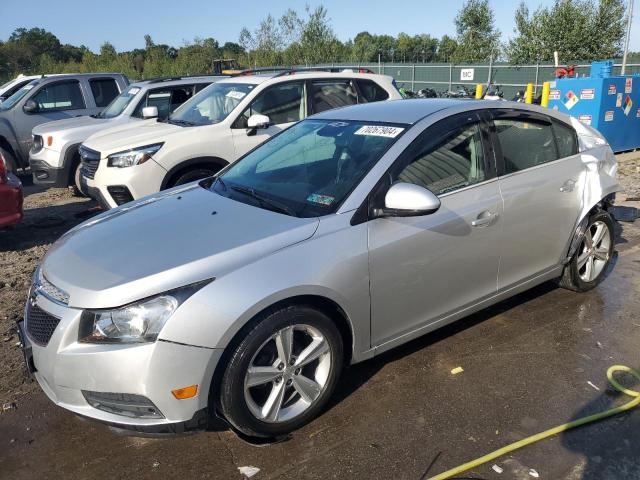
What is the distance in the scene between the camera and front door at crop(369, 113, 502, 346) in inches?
122

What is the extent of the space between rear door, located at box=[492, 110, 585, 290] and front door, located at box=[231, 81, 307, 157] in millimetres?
3274

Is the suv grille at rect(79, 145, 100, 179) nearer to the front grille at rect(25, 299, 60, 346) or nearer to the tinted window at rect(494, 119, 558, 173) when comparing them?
the front grille at rect(25, 299, 60, 346)

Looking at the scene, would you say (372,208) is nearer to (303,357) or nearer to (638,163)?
(303,357)

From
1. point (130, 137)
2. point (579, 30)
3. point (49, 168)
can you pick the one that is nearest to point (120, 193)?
point (130, 137)

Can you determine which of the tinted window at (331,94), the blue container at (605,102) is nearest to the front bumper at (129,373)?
the tinted window at (331,94)

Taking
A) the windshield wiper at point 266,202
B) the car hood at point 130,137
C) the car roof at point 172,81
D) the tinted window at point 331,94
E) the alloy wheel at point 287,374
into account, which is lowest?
the alloy wheel at point 287,374

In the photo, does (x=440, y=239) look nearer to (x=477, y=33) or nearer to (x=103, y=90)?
(x=103, y=90)

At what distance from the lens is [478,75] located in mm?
24812

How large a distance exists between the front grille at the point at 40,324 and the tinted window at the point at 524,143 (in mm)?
2917

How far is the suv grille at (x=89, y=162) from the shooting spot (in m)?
6.45

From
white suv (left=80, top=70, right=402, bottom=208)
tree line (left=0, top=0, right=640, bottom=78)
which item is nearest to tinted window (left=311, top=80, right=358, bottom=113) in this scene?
white suv (left=80, top=70, right=402, bottom=208)

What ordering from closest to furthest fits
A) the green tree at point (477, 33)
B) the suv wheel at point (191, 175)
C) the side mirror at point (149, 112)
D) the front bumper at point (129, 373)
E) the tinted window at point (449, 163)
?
1. the front bumper at point (129, 373)
2. the tinted window at point (449, 163)
3. the suv wheel at point (191, 175)
4. the side mirror at point (149, 112)
5. the green tree at point (477, 33)

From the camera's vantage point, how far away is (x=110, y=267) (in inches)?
107

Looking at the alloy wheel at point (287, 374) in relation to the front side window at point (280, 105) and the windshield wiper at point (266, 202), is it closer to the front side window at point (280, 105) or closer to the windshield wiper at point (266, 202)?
the windshield wiper at point (266, 202)
